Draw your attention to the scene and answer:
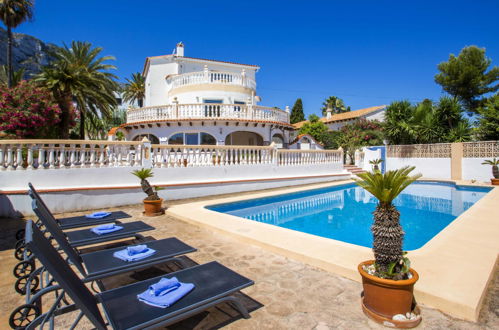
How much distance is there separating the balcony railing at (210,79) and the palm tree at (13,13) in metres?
13.4

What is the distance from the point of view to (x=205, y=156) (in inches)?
529

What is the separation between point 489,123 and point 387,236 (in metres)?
21.8

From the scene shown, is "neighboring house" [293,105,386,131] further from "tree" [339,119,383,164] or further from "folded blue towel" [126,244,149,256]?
"folded blue towel" [126,244,149,256]

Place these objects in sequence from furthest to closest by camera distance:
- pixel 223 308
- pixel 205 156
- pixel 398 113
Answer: pixel 398 113 → pixel 205 156 → pixel 223 308

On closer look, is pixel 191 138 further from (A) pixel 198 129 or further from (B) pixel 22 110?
(B) pixel 22 110

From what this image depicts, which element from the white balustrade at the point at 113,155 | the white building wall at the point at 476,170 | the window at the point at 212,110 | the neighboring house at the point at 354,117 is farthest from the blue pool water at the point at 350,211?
the neighboring house at the point at 354,117

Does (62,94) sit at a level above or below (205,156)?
above

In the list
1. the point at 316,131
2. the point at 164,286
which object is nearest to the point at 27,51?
the point at 316,131

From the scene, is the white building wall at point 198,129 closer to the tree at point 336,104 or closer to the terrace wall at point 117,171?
the terrace wall at point 117,171

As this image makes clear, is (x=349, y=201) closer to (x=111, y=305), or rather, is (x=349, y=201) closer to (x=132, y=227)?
(x=132, y=227)

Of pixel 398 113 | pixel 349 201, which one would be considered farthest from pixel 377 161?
pixel 349 201

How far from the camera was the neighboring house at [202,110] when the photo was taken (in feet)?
64.4

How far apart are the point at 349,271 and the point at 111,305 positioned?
351cm

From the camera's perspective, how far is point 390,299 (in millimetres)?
3170
